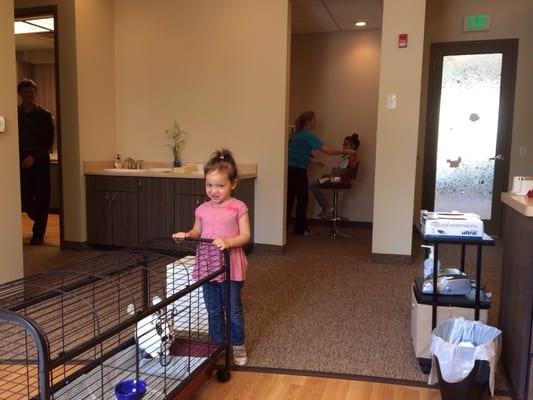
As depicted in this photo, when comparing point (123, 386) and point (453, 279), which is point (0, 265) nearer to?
point (123, 386)

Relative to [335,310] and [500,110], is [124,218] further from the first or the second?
[500,110]

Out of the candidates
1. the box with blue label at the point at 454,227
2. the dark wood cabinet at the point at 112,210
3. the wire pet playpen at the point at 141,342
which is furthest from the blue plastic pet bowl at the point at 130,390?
the dark wood cabinet at the point at 112,210

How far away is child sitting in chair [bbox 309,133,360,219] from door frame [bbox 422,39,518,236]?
870 mm

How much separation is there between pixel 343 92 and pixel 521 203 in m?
4.53

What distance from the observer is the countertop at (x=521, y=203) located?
1.78 m

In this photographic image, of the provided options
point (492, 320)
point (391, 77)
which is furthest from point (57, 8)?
point (492, 320)

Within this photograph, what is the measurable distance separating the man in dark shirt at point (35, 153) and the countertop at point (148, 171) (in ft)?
2.30

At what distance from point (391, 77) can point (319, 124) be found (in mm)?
2311

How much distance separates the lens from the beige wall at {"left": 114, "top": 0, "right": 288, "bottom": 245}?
14.7ft

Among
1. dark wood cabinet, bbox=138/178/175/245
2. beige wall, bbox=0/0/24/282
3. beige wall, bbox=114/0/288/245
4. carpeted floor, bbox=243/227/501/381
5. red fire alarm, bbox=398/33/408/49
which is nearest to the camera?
carpeted floor, bbox=243/227/501/381

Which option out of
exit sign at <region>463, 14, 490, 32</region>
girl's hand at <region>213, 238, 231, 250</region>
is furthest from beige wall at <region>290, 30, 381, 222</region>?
girl's hand at <region>213, 238, 231, 250</region>

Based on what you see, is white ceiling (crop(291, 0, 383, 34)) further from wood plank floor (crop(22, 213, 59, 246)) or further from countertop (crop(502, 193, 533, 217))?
wood plank floor (crop(22, 213, 59, 246))

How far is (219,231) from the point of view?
2176mm

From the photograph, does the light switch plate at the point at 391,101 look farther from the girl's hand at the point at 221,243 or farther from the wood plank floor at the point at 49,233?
the wood plank floor at the point at 49,233
